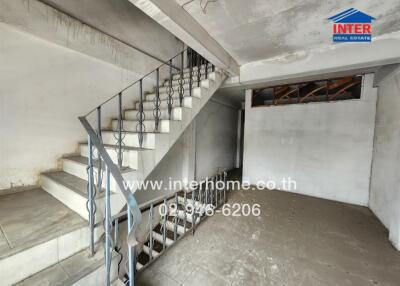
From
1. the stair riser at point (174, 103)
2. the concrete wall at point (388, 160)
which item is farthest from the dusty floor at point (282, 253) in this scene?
the stair riser at point (174, 103)

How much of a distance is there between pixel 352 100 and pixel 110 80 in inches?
174

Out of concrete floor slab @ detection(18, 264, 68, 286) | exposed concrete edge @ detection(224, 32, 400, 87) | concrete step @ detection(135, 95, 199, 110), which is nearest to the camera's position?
concrete floor slab @ detection(18, 264, 68, 286)

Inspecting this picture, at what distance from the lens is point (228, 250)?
1.91 meters

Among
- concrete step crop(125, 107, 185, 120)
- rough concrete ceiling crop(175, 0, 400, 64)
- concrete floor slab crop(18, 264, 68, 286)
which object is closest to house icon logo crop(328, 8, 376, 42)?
rough concrete ceiling crop(175, 0, 400, 64)

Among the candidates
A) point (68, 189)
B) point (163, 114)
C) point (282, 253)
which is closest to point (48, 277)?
point (68, 189)

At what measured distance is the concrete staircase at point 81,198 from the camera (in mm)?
1058

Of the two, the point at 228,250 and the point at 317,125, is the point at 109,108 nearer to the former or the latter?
the point at 228,250

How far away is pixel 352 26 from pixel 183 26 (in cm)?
197

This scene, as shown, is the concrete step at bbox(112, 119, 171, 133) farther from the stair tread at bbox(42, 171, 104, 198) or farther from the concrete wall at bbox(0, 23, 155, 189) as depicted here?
the stair tread at bbox(42, 171, 104, 198)

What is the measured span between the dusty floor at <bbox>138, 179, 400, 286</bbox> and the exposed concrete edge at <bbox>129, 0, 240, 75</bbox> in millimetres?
2390

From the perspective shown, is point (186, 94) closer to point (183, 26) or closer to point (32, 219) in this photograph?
point (183, 26)

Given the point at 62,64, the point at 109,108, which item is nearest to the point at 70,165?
the point at 109,108

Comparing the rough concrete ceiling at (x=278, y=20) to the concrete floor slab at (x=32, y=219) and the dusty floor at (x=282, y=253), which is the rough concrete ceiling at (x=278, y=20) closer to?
the concrete floor slab at (x=32, y=219)

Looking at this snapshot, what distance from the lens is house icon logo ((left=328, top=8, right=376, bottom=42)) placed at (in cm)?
171
